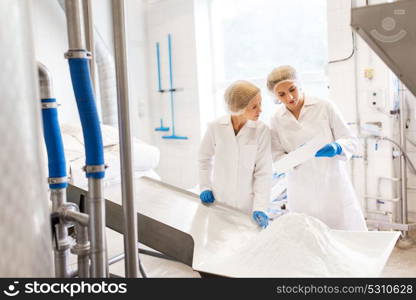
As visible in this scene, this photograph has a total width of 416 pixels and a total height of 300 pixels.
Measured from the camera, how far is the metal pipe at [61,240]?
2.93 ft

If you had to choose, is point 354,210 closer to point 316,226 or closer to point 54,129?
point 316,226

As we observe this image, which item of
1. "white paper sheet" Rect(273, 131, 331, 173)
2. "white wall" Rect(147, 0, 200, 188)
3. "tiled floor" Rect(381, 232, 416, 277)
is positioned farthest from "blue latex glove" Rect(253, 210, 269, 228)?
"white wall" Rect(147, 0, 200, 188)

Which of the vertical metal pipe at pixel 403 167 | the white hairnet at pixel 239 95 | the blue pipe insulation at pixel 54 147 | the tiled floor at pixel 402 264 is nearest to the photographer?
the blue pipe insulation at pixel 54 147

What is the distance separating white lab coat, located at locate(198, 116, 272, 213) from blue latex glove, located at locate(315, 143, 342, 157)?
0.29 meters

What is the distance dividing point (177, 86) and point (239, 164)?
253 cm

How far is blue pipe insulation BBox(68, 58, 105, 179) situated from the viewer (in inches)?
31.0

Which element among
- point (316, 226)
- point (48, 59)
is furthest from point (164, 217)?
point (48, 59)

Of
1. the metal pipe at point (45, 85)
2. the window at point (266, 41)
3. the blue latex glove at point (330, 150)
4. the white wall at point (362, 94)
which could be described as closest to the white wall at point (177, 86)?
the window at point (266, 41)

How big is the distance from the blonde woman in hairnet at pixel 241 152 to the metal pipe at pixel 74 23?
1178 mm

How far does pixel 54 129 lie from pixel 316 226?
85cm

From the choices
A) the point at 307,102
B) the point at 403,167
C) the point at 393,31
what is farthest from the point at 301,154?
the point at 403,167

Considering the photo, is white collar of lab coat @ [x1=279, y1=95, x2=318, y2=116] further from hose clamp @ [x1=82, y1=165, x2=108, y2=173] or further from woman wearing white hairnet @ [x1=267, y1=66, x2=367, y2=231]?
hose clamp @ [x1=82, y1=165, x2=108, y2=173]

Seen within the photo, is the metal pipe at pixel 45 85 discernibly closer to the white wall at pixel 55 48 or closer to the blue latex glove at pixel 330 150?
the blue latex glove at pixel 330 150

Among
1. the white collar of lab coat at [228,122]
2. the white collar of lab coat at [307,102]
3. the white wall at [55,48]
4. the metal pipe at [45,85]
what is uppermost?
the white wall at [55,48]
